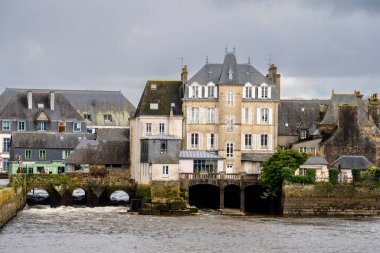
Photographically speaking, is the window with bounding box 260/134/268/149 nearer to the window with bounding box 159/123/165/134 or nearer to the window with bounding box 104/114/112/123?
the window with bounding box 159/123/165/134

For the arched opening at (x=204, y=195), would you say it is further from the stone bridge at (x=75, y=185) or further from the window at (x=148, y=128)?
the window at (x=148, y=128)

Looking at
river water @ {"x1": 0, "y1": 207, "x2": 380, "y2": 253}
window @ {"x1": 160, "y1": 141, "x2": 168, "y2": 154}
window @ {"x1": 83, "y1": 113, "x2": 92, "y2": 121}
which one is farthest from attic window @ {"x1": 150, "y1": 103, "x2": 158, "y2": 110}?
window @ {"x1": 83, "y1": 113, "x2": 92, "y2": 121}

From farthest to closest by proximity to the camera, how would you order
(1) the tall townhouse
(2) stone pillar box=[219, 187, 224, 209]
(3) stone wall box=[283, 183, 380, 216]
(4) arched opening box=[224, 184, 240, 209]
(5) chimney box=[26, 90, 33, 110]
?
(5) chimney box=[26, 90, 33, 110]
(1) the tall townhouse
(4) arched opening box=[224, 184, 240, 209]
(2) stone pillar box=[219, 187, 224, 209]
(3) stone wall box=[283, 183, 380, 216]

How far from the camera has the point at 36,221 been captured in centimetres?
7756

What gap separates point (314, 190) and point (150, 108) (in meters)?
21.6

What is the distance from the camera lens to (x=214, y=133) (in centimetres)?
10062

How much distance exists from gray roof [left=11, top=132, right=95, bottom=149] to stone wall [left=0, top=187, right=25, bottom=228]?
20139 millimetres

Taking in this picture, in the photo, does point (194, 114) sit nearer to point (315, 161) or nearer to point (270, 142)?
point (270, 142)

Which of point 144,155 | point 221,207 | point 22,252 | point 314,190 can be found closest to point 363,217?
point 314,190

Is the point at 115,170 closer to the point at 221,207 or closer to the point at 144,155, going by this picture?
the point at 144,155

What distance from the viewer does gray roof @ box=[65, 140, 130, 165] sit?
102 meters

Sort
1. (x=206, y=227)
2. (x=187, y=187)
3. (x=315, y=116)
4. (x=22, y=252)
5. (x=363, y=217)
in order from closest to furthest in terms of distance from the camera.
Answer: (x=22, y=252) → (x=206, y=227) → (x=363, y=217) → (x=187, y=187) → (x=315, y=116)

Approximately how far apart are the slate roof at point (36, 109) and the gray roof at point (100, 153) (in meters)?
17.3

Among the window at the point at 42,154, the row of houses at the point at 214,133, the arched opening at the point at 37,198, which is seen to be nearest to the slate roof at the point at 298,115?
the row of houses at the point at 214,133
